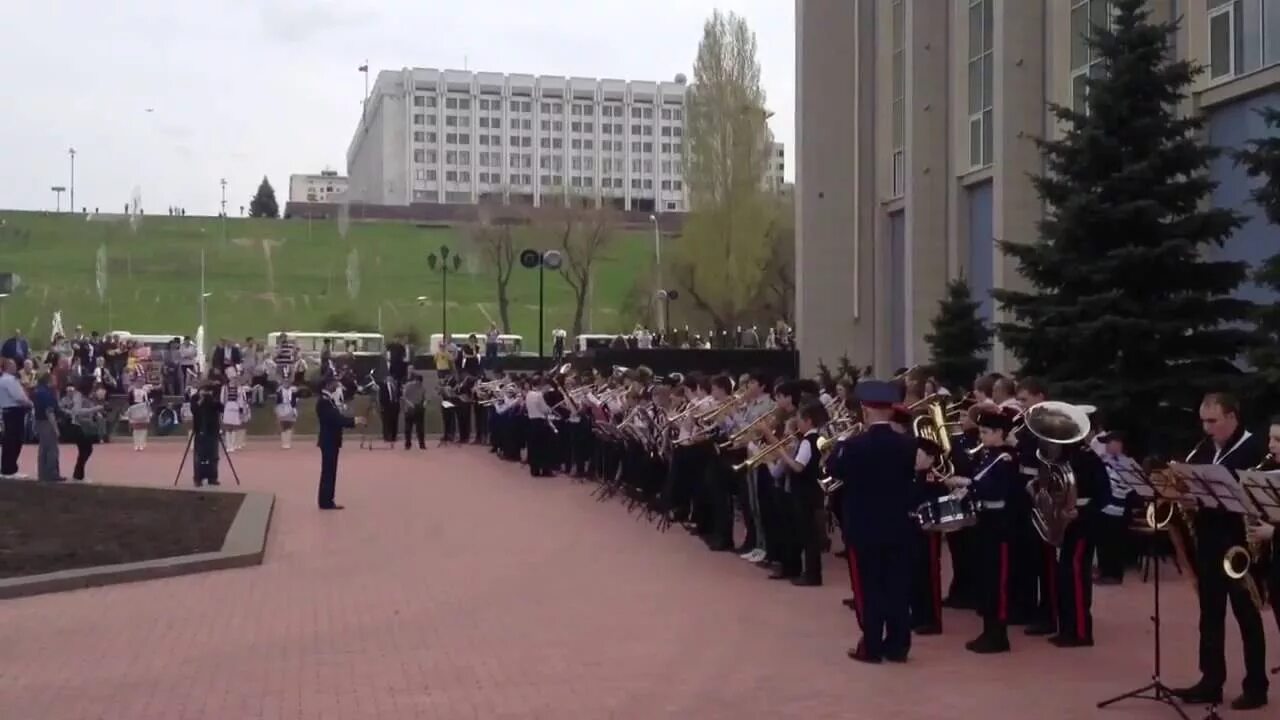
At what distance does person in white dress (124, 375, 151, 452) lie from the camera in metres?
33.9

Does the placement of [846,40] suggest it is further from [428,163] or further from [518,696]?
[428,163]

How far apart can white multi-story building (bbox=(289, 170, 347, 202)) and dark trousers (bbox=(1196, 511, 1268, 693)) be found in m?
182

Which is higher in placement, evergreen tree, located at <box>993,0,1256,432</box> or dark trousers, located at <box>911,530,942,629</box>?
evergreen tree, located at <box>993,0,1256,432</box>

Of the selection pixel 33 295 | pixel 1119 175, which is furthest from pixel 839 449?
pixel 33 295

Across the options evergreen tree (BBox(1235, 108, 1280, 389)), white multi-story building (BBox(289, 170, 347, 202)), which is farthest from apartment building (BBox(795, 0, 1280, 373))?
white multi-story building (BBox(289, 170, 347, 202))

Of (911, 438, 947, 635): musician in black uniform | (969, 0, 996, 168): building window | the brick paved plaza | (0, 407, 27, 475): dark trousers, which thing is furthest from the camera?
(969, 0, 996, 168): building window

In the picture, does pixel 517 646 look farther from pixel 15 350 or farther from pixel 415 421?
pixel 15 350

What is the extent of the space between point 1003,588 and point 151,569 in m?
8.33

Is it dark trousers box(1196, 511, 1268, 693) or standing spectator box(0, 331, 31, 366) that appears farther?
standing spectator box(0, 331, 31, 366)

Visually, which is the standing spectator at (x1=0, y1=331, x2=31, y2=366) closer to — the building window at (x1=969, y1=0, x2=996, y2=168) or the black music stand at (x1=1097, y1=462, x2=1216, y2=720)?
the building window at (x1=969, y1=0, x2=996, y2=168)

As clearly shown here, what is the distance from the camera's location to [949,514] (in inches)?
422

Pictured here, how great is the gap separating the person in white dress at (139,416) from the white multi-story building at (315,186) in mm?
152570

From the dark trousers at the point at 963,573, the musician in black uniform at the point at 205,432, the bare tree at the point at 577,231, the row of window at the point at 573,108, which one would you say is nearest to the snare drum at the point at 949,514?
the dark trousers at the point at 963,573

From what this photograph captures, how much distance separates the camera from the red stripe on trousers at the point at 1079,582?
10.7 metres
